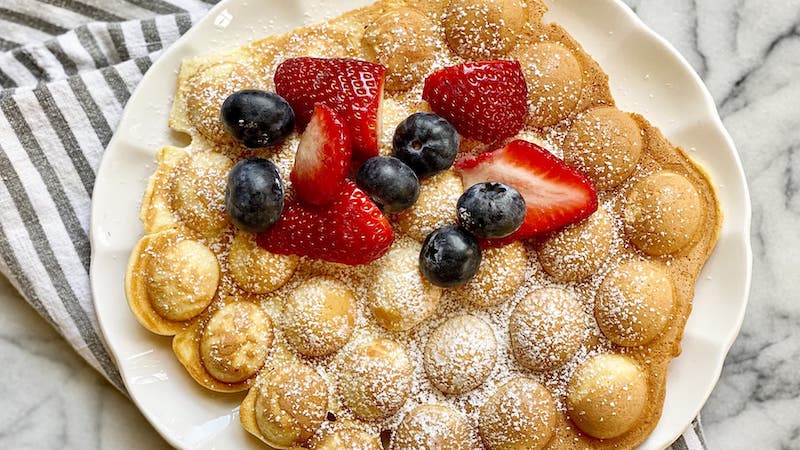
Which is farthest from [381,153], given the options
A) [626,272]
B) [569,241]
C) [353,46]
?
[626,272]

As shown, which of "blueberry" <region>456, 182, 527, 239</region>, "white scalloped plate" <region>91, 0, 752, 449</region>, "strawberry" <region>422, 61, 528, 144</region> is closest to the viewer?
"blueberry" <region>456, 182, 527, 239</region>

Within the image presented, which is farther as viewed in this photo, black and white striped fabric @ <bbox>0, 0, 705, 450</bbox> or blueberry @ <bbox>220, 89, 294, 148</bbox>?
black and white striped fabric @ <bbox>0, 0, 705, 450</bbox>

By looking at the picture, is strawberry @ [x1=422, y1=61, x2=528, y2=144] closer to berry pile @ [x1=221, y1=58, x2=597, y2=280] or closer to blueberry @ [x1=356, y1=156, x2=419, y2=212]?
berry pile @ [x1=221, y1=58, x2=597, y2=280]

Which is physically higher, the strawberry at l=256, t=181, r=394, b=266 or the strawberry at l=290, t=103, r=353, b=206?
the strawberry at l=290, t=103, r=353, b=206

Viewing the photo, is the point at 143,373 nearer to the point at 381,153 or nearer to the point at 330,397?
the point at 330,397

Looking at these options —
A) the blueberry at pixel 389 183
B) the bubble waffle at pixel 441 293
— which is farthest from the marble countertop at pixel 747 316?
the blueberry at pixel 389 183

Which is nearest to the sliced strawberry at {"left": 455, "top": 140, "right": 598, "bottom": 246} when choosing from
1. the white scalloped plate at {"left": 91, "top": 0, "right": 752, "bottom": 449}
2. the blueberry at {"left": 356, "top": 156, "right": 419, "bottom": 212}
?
the blueberry at {"left": 356, "top": 156, "right": 419, "bottom": 212}

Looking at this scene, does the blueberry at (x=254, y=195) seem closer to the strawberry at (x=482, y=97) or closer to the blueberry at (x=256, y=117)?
the blueberry at (x=256, y=117)
